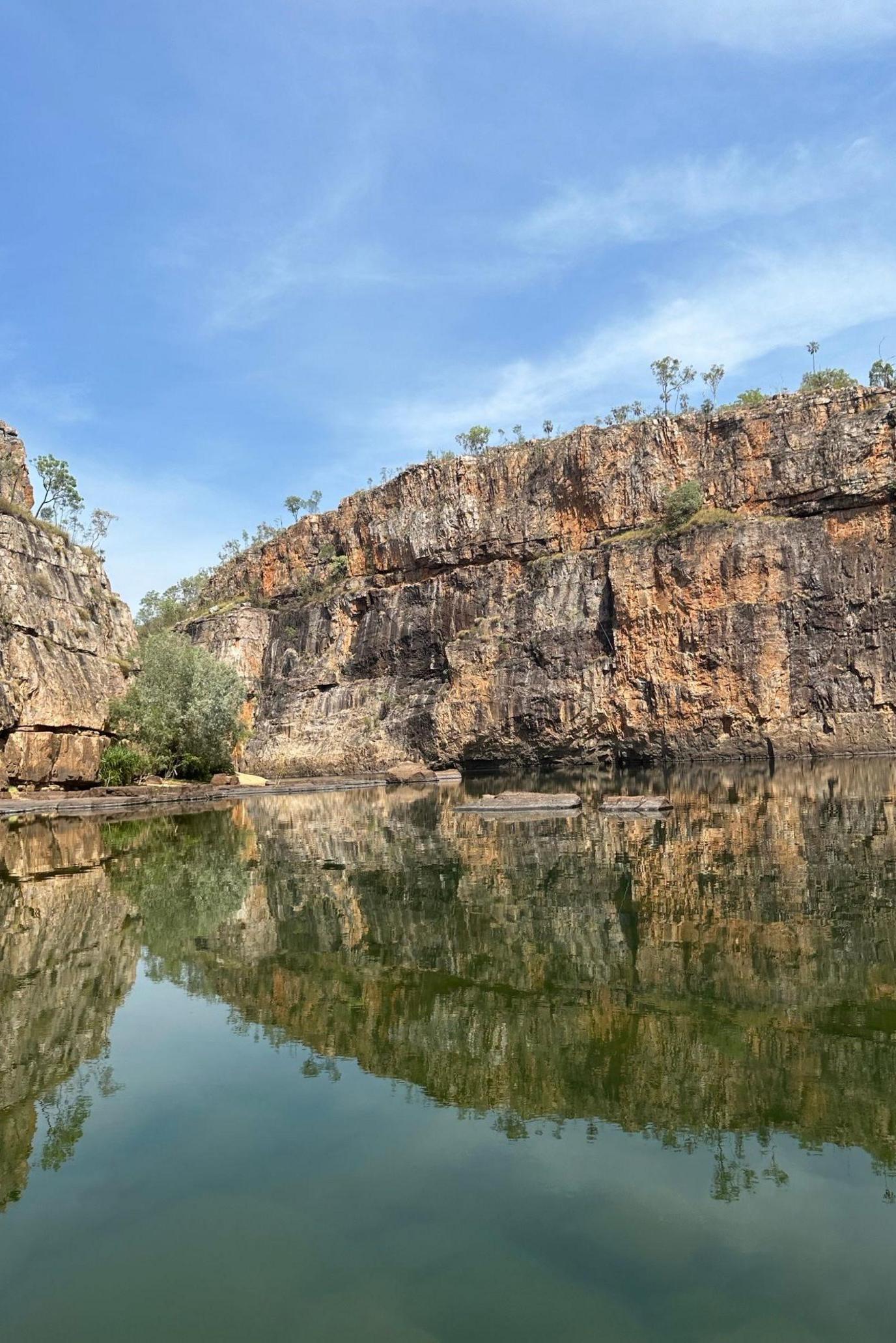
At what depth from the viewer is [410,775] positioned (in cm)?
6619

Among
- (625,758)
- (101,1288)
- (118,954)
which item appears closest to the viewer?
(101,1288)

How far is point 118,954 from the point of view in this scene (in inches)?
481

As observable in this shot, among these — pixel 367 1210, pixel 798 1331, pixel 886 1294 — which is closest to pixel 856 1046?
pixel 886 1294

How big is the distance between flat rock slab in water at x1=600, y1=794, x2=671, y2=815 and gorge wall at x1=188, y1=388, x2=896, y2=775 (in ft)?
128

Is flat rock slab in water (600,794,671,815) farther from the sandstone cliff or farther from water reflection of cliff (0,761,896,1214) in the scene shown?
the sandstone cliff

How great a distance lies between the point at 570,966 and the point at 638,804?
21.3 metres

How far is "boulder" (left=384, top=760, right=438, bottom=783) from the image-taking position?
65625 mm

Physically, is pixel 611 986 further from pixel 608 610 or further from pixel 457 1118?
pixel 608 610

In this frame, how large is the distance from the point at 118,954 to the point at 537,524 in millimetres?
72880

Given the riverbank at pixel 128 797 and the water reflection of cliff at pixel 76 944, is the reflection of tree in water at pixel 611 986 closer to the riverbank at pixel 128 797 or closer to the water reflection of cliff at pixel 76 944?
the water reflection of cliff at pixel 76 944

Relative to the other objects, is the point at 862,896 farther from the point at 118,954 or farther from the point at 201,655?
the point at 201,655

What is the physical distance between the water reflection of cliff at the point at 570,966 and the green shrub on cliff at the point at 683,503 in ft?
176

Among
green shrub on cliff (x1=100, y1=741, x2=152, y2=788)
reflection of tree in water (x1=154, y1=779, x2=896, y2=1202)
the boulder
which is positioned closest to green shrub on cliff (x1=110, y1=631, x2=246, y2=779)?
green shrub on cliff (x1=100, y1=741, x2=152, y2=788)

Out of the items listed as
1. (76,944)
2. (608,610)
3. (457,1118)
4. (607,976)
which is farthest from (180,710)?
(457,1118)
